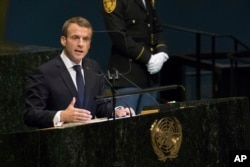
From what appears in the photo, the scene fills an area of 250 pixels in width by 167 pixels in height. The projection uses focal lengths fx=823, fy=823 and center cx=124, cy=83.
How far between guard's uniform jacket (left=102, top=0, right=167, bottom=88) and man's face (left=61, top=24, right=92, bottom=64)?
88 cm

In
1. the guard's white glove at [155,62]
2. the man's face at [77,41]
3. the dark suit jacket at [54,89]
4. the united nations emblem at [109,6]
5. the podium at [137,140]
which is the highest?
the united nations emblem at [109,6]

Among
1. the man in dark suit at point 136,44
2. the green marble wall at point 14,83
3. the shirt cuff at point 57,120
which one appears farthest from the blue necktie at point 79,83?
the green marble wall at point 14,83

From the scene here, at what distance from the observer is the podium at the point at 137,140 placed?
3.92 metres

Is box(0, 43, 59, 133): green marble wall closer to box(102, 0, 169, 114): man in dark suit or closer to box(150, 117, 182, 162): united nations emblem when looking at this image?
box(102, 0, 169, 114): man in dark suit

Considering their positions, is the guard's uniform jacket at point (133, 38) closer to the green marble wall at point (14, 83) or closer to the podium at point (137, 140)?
the green marble wall at point (14, 83)

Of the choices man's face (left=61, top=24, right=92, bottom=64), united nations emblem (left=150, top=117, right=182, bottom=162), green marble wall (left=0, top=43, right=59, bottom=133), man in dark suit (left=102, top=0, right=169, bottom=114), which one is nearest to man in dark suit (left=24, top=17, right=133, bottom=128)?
man's face (left=61, top=24, right=92, bottom=64)

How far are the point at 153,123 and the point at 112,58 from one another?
5.42ft

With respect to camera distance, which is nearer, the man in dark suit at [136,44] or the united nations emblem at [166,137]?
the united nations emblem at [166,137]

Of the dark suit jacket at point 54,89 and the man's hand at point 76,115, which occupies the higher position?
the dark suit jacket at point 54,89

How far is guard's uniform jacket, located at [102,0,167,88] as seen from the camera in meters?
5.64

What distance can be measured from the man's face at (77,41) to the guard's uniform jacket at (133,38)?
88 centimetres

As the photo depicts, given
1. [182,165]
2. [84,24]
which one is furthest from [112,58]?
[182,165]

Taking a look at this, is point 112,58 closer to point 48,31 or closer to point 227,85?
point 48,31

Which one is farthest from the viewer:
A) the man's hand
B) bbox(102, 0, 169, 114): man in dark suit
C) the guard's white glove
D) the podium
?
the guard's white glove
